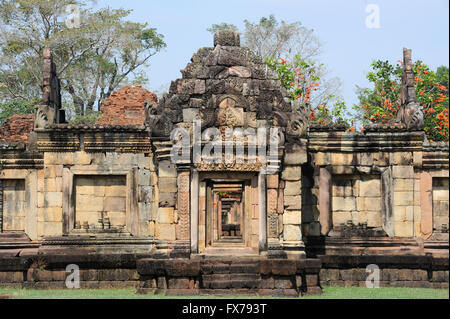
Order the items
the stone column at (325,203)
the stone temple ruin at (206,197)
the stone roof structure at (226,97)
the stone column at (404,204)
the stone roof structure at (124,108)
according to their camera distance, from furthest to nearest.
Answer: the stone roof structure at (124,108)
the stone column at (325,203)
the stone column at (404,204)
the stone temple ruin at (206,197)
the stone roof structure at (226,97)

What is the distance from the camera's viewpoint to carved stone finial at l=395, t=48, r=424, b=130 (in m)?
18.1

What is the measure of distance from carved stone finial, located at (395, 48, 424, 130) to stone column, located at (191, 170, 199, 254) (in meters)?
5.56

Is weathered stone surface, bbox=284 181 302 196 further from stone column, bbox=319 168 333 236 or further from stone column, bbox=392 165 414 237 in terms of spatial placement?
stone column, bbox=392 165 414 237

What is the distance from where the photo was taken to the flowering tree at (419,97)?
26.7 metres

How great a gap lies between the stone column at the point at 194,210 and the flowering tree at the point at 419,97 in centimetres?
1210

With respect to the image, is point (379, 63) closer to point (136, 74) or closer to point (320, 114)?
point (320, 114)

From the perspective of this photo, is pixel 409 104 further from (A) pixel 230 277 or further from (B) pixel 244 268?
(A) pixel 230 277

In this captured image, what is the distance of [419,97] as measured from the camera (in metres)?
26.8

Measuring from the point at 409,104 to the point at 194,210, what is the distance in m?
6.14

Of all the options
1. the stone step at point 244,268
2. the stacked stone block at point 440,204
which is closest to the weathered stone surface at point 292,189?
the stone step at point 244,268

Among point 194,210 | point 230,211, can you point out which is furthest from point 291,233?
point 230,211

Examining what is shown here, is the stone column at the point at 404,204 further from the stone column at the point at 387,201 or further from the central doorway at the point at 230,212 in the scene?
the central doorway at the point at 230,212
